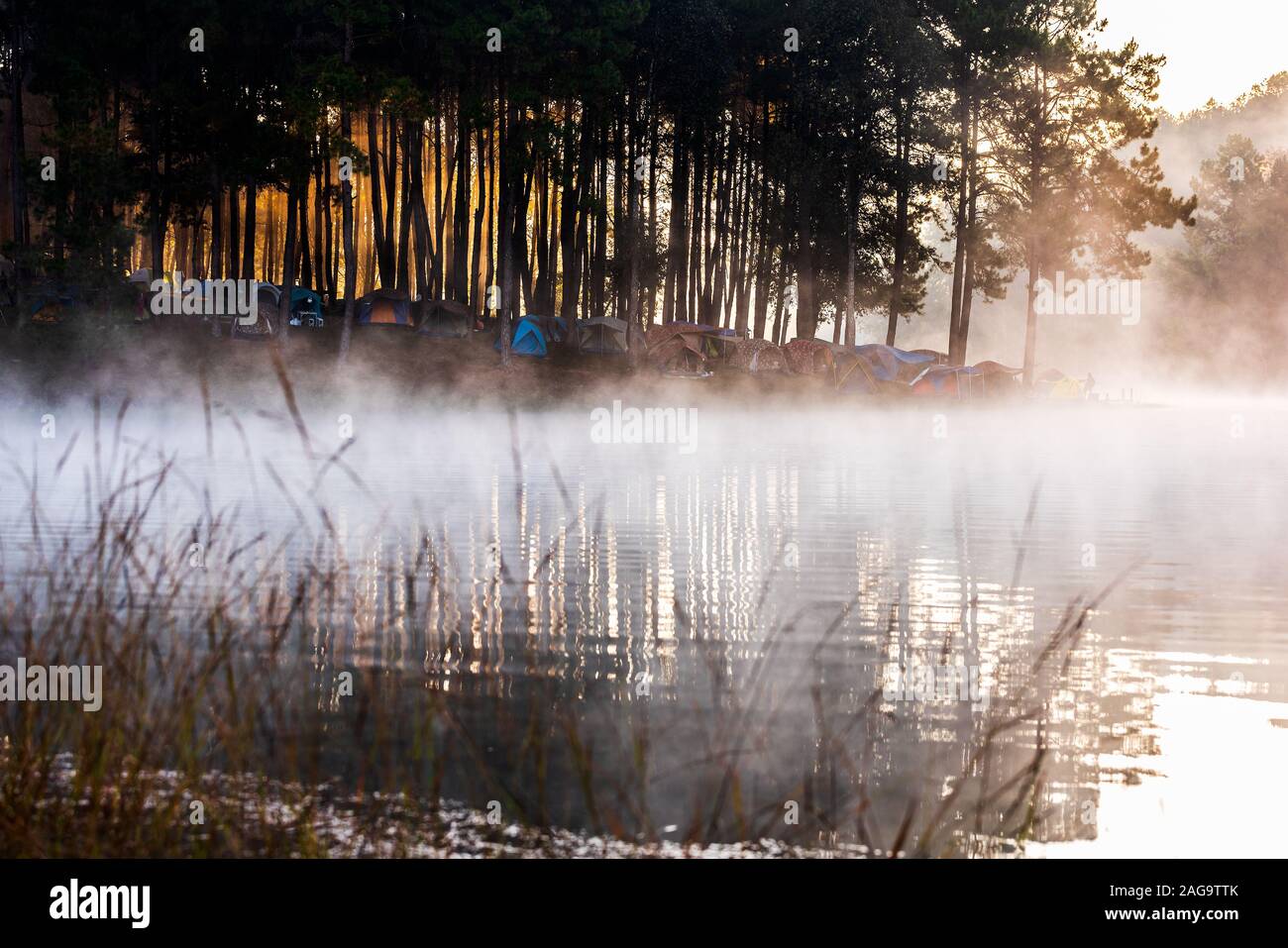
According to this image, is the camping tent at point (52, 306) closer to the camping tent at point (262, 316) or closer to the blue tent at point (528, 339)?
the camping tent at point (262, 316)

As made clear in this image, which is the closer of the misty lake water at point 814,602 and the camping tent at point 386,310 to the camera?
the misty lake water at point 814,602

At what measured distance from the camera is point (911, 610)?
10320mm

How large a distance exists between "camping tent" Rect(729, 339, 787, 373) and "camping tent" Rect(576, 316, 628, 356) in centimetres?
378

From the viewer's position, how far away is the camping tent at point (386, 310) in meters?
43.4

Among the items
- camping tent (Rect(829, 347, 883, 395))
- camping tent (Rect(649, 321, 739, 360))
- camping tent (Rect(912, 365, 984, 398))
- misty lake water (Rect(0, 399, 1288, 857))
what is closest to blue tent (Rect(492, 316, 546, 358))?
camping tent (Rect(649, 321, 739, 360))

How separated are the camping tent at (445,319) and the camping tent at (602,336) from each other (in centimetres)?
402

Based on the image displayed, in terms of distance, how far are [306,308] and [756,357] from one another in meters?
14.8

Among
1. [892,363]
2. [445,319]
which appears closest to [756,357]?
[892,363]

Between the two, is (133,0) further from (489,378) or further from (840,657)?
(840,657)

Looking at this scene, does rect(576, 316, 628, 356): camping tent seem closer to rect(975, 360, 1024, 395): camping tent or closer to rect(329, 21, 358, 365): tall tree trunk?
rect(329, 21, 358, 365): tall tree trunk

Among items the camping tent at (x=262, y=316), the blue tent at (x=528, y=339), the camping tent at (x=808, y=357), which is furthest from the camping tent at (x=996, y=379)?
the camping tent at (x=262, y=316)

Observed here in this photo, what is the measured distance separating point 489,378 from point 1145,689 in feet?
105

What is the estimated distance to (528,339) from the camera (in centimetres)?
4334

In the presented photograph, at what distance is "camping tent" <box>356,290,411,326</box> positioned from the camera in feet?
142
